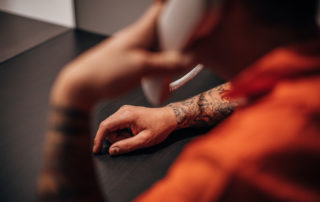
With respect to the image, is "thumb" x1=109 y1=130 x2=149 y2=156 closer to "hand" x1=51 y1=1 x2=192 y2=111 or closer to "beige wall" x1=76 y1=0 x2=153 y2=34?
"hand" x1=51 y1=1 x2=192 y2=111

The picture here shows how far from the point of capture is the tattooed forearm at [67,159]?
1.07ft

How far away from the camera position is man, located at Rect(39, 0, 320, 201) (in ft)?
1.00

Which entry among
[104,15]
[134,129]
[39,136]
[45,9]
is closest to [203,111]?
[134,129]

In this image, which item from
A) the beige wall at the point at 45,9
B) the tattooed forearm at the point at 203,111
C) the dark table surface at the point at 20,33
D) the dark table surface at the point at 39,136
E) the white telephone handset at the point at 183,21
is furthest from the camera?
the beige wall at the point at 45,9

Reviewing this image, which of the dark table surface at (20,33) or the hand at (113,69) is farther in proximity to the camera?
the dark table surface at (20,33)

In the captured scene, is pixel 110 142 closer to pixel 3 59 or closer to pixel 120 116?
pixel 120 116

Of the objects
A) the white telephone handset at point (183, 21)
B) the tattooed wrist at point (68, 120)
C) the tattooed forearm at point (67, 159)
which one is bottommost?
the tattooed forearm at point (67, 159)

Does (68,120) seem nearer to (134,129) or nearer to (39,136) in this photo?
(134,129)

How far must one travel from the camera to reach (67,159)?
0.34m

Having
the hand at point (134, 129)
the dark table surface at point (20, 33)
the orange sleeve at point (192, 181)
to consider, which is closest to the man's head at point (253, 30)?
the orange sleeve at point (192, 181)

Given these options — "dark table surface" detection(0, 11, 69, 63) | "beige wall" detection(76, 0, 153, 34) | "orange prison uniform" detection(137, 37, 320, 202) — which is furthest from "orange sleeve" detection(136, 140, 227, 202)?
"beige wall" detection(76, 0, 153, 34)

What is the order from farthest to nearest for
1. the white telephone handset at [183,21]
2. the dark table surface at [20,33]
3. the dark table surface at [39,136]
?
the dark table surface at [20,33], the dark table surface at [39,136], the white telephone handset at [183,21]

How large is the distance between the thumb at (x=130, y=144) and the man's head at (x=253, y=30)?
352mm

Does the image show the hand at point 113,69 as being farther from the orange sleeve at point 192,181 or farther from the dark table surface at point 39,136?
the dark table surface at point 39,136
